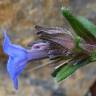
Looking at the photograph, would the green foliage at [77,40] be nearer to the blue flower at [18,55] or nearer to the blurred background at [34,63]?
the blue flower at [18,55]

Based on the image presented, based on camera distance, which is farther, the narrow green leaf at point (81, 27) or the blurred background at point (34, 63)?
the blurred background at point (34, 63)

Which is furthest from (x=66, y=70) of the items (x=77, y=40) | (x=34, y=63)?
(x=34, y=63)

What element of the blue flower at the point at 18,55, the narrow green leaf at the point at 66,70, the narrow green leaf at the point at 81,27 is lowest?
the narrow green leaf at the point at 66,70

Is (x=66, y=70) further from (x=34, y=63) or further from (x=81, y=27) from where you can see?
(x=34, y=63)

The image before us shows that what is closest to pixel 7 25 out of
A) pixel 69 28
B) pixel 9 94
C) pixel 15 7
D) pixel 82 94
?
pixel 15 7

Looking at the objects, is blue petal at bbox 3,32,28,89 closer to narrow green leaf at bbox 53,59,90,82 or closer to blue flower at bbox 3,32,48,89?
blue flower at bbox 3,32,48,89

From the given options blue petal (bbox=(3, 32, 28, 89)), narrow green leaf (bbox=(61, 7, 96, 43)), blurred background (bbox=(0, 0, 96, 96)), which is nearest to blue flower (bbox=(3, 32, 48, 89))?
blue petal (bbox=(3, 32, 28, 89))

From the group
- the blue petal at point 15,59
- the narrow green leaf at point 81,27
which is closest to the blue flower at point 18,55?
the blue petal at point 15,59
